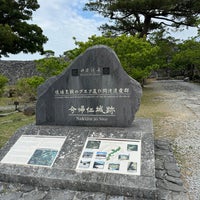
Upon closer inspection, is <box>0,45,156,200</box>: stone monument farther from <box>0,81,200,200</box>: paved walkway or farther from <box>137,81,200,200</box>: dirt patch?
<box>137,81,200,200</box>: dirt patch

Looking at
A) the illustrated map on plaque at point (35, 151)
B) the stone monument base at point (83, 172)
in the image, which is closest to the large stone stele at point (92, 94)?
the stone monument base at point (83, 172)

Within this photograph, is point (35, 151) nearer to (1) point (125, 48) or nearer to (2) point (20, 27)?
(1) point (125, 48)

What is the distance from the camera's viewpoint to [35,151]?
2.69 metres

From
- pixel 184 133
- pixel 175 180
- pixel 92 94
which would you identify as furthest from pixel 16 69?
pixel 175 180

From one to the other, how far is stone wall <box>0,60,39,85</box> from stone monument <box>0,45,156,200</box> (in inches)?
537

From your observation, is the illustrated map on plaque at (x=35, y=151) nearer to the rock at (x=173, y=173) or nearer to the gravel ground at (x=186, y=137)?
the rock at (x=173, y=173)

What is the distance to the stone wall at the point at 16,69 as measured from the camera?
15.7 metres

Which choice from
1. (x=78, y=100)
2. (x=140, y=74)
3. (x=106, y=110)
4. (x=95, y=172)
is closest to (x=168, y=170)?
(x=95, y=172)

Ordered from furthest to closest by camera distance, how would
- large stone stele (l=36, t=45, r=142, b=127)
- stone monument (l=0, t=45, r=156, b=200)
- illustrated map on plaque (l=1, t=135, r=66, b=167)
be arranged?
large stone stele (l=36, t=45, r=142, b=127) → illustrated map on plaque (l=1, t=135, r=66, b=167) → stone monument (l=0, t=45, r=156, b=200)

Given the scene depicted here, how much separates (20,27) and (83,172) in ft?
31.0

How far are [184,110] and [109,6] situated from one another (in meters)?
7.40

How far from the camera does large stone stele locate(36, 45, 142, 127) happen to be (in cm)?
307

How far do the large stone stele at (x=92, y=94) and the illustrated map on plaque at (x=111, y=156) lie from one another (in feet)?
1.59

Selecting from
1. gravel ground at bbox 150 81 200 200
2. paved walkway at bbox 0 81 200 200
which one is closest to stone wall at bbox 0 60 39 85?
gravel ground at bbox 150 81 200 200
